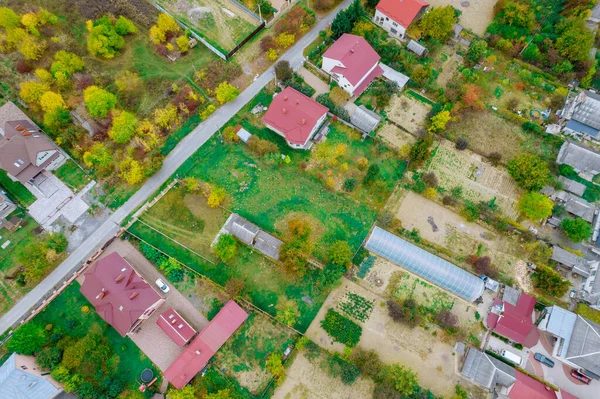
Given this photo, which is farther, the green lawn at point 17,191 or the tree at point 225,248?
the green lawn at point 17,191

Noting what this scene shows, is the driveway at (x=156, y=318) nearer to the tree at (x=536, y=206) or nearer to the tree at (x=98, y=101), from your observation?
the tree at (x=98, y=101)

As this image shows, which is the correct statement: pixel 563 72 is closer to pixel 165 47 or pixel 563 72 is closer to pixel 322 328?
pixel 322 328

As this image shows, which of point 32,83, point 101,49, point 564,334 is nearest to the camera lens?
point 564,334

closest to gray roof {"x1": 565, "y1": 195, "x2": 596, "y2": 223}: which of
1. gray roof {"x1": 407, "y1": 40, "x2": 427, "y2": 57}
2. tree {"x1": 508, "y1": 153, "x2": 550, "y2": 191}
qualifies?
tree {"x1": 508, "y1": 153, "x2": 550, "y2": 191}

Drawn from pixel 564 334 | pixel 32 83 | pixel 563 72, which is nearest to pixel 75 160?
pixel 32 83

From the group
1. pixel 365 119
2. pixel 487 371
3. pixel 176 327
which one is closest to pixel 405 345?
pixel 487 371

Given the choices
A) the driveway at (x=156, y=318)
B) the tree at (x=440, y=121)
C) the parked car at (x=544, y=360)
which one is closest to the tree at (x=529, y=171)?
the tree at (x=440, y=121)

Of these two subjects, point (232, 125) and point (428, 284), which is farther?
point (232, 125)

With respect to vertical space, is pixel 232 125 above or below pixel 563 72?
below
